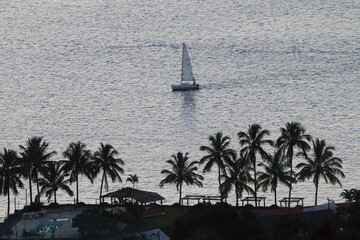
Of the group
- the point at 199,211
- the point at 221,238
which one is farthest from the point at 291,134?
the point at 221,238

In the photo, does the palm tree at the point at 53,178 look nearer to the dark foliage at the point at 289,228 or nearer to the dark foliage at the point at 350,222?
the dark foliage at the point at 350,222

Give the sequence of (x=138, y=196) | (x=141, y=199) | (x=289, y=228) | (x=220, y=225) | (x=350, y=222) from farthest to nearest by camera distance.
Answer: (x=138, y=196) → (x=141, y=199) → (x=350, y=222) → (x=289, y=228) → (x=220, y=225)

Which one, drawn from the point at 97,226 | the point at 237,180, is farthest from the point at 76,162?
the point at 97,226

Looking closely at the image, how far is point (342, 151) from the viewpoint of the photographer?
589 ft

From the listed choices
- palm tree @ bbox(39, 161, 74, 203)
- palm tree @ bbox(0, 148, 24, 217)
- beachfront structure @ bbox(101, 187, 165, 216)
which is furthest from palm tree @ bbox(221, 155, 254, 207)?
palm tree @ bbox(0, 148, 24, 217)

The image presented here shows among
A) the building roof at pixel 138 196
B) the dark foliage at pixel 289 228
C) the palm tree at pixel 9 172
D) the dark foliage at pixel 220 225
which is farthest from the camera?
the palm tree at pixel 9 172

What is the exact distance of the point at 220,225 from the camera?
9831 centimetres

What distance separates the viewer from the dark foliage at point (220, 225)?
98000 mm

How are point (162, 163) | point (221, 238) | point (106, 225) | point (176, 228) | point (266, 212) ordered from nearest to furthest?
1. point (221, 238)
2. point (176, 228)
3. point (106, 225)
4. point (266, 212)
5. point (162, 163)

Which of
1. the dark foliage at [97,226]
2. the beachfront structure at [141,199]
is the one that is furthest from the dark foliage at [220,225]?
the beachfront structure at [141,199]

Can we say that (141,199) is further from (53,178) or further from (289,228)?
(289,228)

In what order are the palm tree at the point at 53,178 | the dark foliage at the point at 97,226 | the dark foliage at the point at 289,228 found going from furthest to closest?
the palm tree at the point at 53,178, the dark foliage at the point at 97,226, the dark foliage at the point at 289,228

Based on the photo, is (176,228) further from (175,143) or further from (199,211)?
(175,143)

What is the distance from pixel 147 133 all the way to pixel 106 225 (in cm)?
8492
